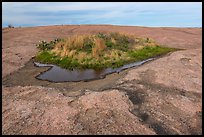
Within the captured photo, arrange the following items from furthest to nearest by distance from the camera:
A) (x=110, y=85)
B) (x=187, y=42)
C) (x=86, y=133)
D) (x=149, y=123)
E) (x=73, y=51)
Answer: (x=187, y=42) → (x=73, y=51) → (x=110, y=85) → (x=149, y=123) → (x=86, y=133)

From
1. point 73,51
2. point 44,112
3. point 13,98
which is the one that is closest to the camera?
point 44,112

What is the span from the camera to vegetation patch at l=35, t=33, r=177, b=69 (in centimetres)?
1498

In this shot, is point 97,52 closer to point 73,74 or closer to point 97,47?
point 97,47

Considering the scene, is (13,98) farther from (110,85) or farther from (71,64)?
(71,64)

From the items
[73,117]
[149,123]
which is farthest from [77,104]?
[149,123]

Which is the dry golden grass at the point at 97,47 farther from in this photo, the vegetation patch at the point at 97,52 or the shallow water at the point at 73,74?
the shallow water at the point at 73,74

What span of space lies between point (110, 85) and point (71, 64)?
14.9 feet

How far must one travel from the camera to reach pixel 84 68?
14.4 meters

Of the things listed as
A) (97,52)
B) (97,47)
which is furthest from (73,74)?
(97,47)

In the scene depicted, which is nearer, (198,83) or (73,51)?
(198,83)

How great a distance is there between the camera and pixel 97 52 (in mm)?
16016

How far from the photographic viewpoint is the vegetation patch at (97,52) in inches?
590

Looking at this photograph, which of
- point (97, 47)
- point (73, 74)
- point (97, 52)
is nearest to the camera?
point (73, 74)

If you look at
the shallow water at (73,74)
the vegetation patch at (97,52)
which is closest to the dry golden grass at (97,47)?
the vegetation patch at (97,52)
